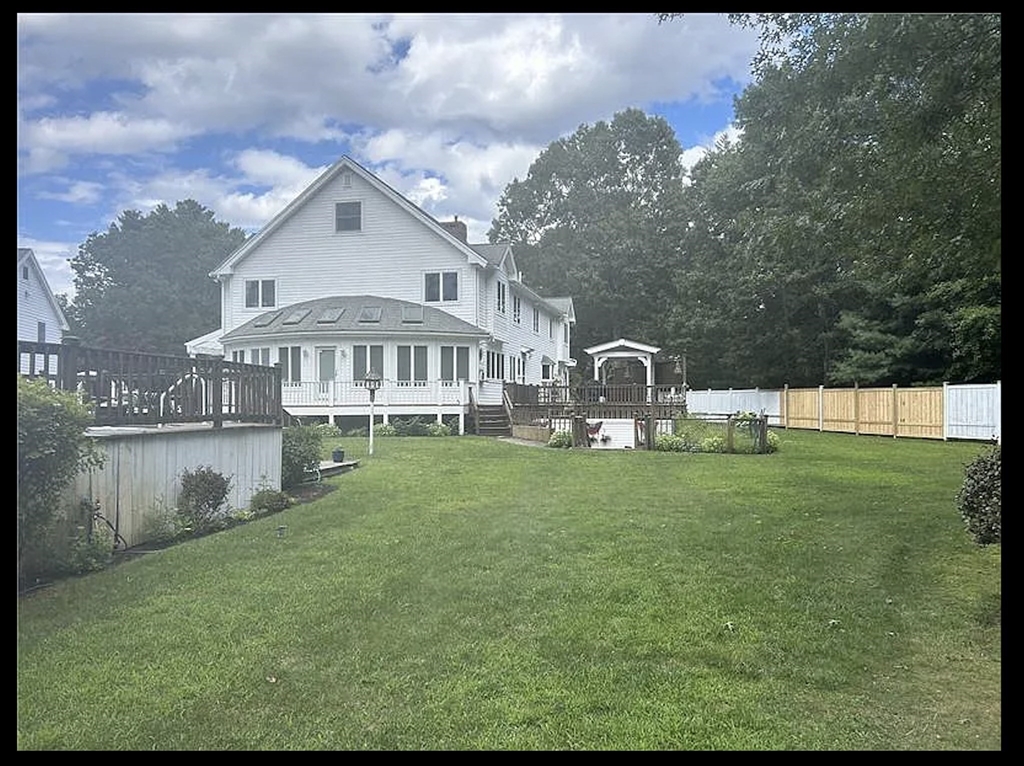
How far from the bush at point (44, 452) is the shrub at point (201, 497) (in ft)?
5.53

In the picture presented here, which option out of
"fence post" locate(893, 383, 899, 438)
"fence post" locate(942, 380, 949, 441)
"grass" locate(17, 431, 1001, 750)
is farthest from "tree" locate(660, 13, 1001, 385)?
"fence post" locate(893, 383, 899, 438)

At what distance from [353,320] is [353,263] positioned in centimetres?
154

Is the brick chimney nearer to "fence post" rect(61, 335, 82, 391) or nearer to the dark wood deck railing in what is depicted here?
the dark wood deck railing

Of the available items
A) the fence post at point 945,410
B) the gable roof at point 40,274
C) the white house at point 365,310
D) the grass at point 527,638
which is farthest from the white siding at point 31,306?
the fence post at point 945,410

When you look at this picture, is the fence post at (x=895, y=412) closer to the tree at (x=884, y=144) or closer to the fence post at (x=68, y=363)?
the tree at (x=884, y=144)

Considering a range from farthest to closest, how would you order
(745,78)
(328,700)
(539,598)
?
(539,598) → (745,78) → (328,700)

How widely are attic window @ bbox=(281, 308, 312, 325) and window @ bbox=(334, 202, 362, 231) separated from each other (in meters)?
2.20

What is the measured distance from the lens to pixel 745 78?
368 centimetres

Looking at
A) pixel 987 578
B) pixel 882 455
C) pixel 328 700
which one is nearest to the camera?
pixel 328 700

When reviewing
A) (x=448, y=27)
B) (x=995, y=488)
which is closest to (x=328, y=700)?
(x=448, y=27)

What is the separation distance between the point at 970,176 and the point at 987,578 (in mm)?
2549

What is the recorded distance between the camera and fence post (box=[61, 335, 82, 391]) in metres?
3.93
